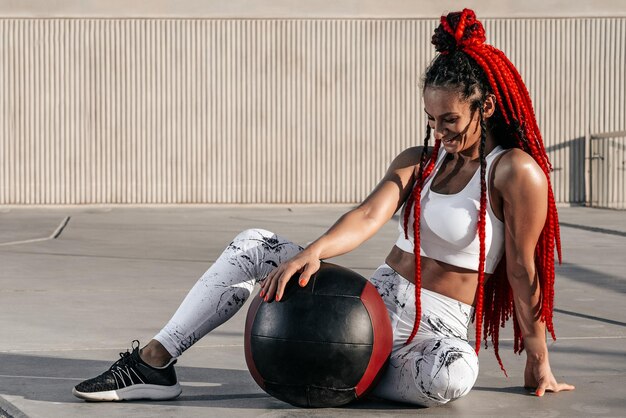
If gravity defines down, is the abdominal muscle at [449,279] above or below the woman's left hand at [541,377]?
above

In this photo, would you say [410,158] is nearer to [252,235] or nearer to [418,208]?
[418,208]

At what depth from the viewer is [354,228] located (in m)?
4.41

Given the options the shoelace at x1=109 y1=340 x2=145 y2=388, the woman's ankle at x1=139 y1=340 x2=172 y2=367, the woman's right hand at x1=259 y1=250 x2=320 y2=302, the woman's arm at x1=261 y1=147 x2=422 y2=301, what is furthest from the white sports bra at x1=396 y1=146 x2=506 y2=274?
the shoelace at x1=109 y1=340 x2=145 y2=388

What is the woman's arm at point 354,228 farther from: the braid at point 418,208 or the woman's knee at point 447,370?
the woman's knee at point 447,370

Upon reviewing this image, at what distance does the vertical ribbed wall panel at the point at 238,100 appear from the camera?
23.0 meters

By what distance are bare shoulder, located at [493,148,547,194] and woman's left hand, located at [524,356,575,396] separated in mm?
724

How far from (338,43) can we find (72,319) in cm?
1685

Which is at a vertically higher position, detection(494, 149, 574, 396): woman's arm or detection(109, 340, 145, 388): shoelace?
detection(494, 149, 574, 396): woman's arm

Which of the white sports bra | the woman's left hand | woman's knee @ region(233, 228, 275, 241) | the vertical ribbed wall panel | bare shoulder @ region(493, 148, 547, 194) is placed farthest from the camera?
the vertical ribbed wall panel

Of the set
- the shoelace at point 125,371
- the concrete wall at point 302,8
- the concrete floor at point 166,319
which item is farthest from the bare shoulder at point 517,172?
the concrete wall at point 302,8

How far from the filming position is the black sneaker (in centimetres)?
447

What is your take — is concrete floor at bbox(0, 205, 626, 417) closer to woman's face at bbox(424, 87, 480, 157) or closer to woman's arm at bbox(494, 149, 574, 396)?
woman's arm at bbox(494, 149, 574, 396)

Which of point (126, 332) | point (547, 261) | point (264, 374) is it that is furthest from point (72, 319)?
point (547, 261)

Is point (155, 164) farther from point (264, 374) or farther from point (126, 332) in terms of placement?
point (264, 374)
